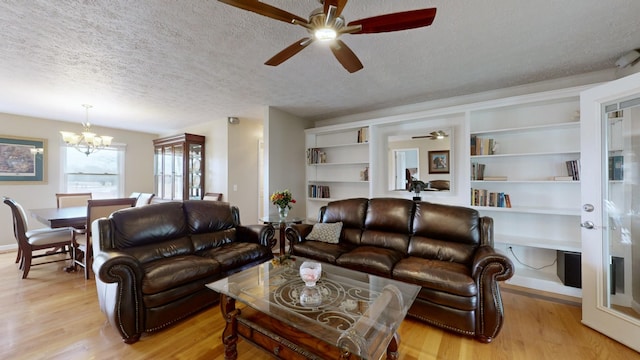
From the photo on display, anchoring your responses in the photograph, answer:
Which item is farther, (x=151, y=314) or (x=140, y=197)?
(x=140, y=197)

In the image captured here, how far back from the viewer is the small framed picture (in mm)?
3703

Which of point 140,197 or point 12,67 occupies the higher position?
point 12,67

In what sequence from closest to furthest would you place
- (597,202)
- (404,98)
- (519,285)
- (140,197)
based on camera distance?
(597,202)
(519,285)
(404,98)
(140,197)

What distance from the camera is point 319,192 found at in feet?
15.8

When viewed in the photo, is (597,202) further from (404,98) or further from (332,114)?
(332,114)

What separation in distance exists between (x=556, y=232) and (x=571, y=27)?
2.32 m

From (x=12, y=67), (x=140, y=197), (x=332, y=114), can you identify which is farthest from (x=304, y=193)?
(x=12, y=67)

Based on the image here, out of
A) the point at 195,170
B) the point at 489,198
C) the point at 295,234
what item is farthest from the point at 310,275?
the point at 195,170

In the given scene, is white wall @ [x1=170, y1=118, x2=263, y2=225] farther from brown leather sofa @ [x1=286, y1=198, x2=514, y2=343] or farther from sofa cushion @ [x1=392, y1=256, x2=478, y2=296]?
sofa cushion @ [x1=392, y1=256, x2=478, y2=296]

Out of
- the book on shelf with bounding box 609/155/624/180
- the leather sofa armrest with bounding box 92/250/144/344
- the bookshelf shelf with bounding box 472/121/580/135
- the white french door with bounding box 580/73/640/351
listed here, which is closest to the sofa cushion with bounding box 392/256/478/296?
the white french door with bounding box 580/73/640/351

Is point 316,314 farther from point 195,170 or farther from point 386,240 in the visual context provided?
point 195,170

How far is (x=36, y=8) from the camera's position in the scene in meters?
1.72

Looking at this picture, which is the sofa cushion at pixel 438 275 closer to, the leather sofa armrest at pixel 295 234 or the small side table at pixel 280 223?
the leather sofa armrest at pixel 295 234

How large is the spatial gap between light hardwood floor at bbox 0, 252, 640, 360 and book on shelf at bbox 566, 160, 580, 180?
139cm
